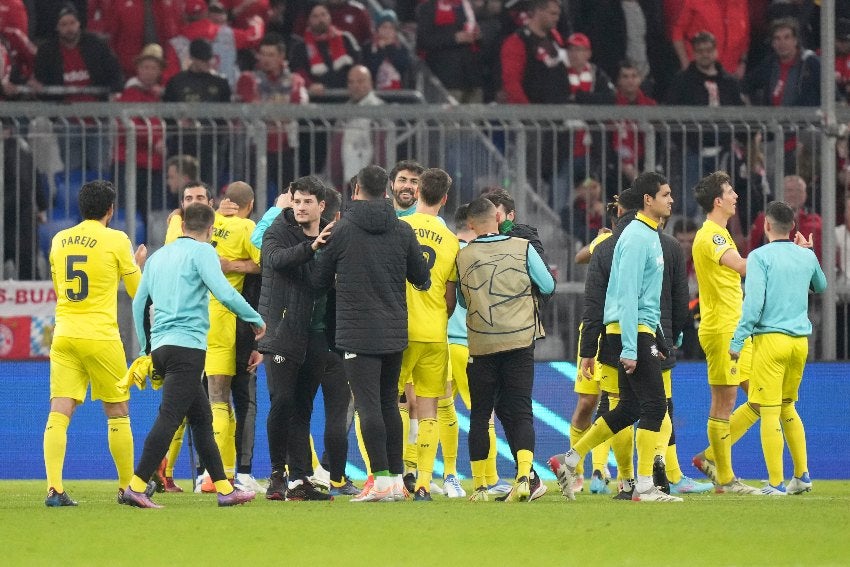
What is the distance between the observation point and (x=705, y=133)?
Answer: 590 inches

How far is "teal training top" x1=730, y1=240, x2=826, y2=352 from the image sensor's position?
38.9 ft

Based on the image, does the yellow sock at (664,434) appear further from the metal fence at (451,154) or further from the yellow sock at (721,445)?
the metal fence at (451,154)

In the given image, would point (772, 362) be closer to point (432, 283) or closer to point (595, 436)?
point (595, 436)

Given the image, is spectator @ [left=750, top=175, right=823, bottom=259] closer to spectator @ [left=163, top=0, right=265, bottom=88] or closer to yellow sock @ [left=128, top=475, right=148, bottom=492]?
spectator @ [left=163, top=0, right=265, bottom=88]

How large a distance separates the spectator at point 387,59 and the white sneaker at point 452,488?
7378 mm

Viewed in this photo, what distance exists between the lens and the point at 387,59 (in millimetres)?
18719

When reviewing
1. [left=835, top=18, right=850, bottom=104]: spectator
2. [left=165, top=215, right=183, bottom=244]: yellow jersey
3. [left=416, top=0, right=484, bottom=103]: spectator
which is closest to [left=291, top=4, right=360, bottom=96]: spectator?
[left=416, top=0, right=484, bottom=103]: spectator

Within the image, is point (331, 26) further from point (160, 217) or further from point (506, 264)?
point (506, 264)

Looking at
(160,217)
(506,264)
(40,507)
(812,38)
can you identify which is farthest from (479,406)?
(812,38)

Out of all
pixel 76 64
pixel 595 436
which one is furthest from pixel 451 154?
pixel 76 64

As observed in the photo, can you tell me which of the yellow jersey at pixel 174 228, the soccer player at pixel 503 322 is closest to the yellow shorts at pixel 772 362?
the soccer player at pixel 503 322

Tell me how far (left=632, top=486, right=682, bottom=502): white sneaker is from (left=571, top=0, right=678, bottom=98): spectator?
29.2 ft

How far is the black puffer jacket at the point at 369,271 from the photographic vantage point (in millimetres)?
10602

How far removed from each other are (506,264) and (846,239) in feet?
17.2
